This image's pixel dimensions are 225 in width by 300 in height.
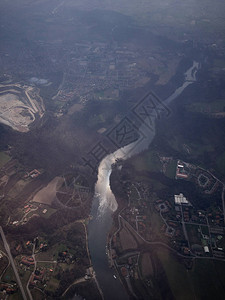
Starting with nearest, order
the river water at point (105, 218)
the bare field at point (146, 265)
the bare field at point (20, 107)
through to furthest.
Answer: the river water at point (105, 218), the bare field at point (146, 265), the bare field at point (20, 107)

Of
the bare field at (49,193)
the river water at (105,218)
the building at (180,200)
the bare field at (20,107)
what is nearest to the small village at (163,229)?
the building at (180,200)

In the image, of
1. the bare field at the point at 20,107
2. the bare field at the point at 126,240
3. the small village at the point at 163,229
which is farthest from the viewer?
the bare field at the point at 20,107

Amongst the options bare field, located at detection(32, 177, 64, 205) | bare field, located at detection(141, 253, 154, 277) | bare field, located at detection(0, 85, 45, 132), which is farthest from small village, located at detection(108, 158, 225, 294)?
bare field, located at detection(0, 85, 45, 132)

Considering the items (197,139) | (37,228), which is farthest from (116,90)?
(37,228)

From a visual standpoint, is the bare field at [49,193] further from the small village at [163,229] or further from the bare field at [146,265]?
the bare field at [146,265]

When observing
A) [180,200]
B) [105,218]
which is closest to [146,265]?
[105,218]

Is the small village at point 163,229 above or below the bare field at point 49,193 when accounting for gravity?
below

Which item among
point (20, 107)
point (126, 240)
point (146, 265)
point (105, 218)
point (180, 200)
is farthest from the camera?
point (20, 107)

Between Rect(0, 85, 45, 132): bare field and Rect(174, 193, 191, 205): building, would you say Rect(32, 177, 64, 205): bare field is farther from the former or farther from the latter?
Rect(174, 193, 191, 205): building

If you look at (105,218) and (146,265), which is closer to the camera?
(146,265)

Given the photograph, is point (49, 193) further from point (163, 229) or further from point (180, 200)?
point (180, 200)
